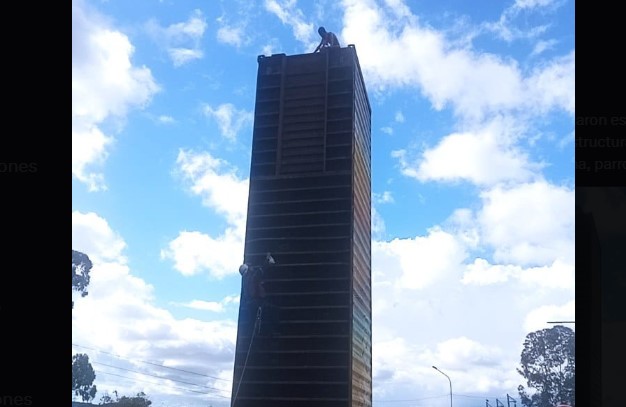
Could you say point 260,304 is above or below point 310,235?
below

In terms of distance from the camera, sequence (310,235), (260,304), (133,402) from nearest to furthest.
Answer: (260,304), (310,235), (133,402)

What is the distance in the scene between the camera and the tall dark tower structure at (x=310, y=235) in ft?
53.5

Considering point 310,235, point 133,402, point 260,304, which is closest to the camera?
point 260,304

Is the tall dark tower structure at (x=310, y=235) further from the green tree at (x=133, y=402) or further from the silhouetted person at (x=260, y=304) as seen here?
the green tree at (x=133, y=402)

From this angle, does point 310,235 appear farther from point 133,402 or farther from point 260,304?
point 133,402

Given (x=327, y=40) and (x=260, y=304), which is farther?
(x=327, y=40)

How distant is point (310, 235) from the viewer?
1770 centimetres

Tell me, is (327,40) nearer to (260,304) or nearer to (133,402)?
(260,304)

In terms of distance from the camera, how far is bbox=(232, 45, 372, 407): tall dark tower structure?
16.3 m

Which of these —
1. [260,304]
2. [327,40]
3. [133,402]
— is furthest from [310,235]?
[133,402]

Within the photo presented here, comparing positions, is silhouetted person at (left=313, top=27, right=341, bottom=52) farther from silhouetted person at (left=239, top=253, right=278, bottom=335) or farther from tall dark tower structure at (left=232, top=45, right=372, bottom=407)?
silhouetted person at (left=239, top=253, right=278, bottom=335)
